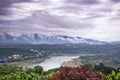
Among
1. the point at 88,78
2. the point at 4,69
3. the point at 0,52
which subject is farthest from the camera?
the point at 0,52

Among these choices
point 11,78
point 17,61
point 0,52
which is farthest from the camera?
point 0,52

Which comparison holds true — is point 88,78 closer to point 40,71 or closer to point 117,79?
point 117,79

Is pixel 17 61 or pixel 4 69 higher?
pixel 4 69

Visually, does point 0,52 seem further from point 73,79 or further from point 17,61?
point 73,79

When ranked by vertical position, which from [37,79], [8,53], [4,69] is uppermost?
[37,79]

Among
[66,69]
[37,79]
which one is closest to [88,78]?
[66,69]

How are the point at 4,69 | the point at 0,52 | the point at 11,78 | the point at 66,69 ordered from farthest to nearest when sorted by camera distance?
1. the point at 0,52
2. the point at 4,69
3. the point at 11,78
4. the point at 66,69

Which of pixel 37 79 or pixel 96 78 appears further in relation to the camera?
pixel 37 79

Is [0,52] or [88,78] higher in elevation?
[88,78]

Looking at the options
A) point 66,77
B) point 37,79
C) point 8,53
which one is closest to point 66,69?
point 66,77
